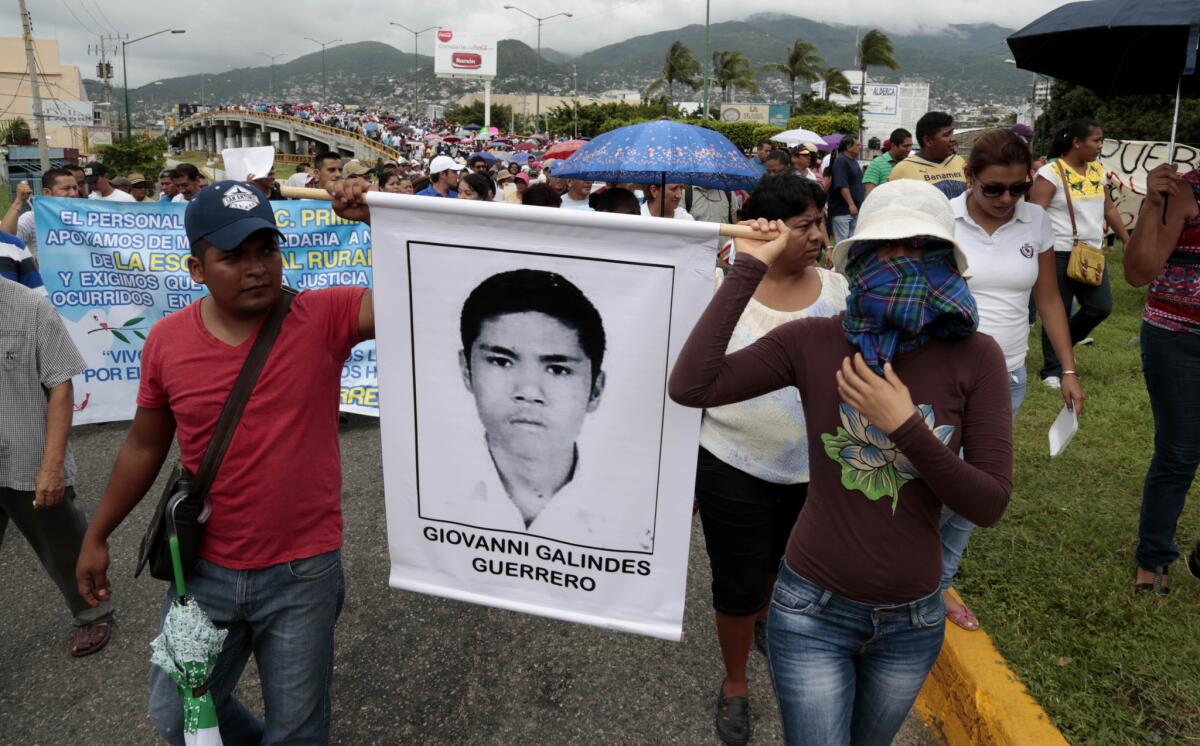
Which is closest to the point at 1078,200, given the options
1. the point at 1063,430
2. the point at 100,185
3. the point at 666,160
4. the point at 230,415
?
the point at 666,160

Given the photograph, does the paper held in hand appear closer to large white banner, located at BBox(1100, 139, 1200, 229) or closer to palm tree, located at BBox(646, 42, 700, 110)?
large white banner, located at BBox(1100, 139, 1200, 229)

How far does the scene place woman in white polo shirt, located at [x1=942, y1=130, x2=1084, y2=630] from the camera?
3.11 m

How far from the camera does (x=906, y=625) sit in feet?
6.63

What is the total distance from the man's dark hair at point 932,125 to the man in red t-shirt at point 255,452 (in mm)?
5133

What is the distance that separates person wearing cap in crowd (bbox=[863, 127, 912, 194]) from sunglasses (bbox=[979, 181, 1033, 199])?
6.06m

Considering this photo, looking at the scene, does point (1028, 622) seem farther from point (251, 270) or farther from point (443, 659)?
point (251, 270)

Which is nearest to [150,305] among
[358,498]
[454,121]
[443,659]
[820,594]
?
[358,498]

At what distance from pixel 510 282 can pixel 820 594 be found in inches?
43.8

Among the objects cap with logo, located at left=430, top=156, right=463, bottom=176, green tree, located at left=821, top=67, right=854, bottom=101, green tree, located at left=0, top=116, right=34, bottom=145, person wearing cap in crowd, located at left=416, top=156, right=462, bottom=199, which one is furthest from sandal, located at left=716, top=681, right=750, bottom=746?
green tree, located at left=821, top=67, right=854, bottom=101

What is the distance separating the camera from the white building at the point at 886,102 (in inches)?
3157

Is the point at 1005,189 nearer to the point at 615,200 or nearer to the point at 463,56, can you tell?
the point at 615,200

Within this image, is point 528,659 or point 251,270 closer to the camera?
point 251,270

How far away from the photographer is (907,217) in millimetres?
1864

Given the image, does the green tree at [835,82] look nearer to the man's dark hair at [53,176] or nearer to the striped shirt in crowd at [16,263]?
the man's dark hair at [53,176]
